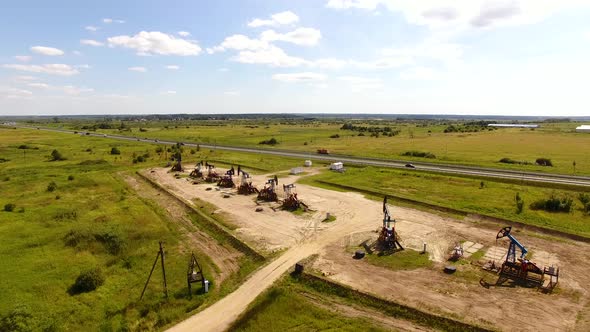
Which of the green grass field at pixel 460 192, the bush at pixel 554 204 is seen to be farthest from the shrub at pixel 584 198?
the bush at pixel 554 204

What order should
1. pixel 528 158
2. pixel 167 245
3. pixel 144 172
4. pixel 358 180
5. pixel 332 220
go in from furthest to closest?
pixel 528 158, pixel 144 172, pixel 358 180, pixel 332 220, pixel 167 245

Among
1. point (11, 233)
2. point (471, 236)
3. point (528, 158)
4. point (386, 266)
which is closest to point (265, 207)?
point (386, 266)

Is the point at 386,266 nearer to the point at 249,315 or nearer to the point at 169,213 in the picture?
the point at 249,315

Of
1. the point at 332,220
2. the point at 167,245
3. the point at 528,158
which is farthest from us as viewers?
the point at 528,158

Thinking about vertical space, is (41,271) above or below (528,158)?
below

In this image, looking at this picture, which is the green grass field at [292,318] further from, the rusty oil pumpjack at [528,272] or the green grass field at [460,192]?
the green grass field at [460,192]

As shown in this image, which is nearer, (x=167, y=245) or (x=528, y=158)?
(x=167, y=245)
